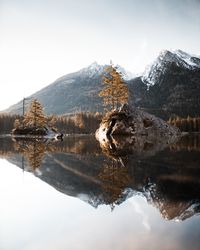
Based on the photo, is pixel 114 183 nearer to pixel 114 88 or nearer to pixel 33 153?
pixel 33 153

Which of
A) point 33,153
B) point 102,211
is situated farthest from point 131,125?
point 102,211

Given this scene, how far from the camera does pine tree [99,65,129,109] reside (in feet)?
163

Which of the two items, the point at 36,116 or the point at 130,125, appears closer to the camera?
the point at 130,125

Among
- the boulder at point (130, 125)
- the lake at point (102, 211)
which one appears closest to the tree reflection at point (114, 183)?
the lake at point (102, 211)

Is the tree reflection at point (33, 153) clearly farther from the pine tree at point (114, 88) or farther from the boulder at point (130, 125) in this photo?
the pine tree at point (114, 88)

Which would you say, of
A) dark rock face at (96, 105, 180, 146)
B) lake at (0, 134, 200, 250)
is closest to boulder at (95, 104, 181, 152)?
dark rock face at (96, 105, 180, 146)

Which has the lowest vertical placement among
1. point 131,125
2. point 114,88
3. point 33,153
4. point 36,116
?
point 33,153

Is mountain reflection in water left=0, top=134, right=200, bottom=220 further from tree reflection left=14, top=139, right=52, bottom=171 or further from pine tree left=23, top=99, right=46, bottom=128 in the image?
pine tree left=23, top=99, right=46, bottom=128

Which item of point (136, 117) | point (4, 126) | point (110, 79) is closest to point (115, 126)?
point (136, 117)

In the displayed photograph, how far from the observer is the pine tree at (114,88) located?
49.6 metres

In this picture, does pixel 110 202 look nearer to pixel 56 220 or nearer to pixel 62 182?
pixel 56 220

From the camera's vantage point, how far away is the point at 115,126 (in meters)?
41.3

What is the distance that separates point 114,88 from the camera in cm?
Result: 4997

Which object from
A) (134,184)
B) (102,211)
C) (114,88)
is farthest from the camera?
(114,88)
